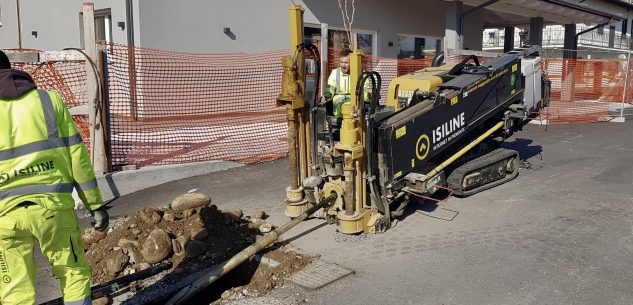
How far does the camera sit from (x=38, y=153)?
10.1ft

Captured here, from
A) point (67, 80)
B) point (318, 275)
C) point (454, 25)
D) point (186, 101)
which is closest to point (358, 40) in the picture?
point (454, 25)

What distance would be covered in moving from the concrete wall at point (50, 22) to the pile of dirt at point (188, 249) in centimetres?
617

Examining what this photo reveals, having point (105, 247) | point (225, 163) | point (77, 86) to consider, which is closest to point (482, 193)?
point (225, 163)

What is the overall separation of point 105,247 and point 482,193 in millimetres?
4579

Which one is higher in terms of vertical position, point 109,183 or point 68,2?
point 68,2

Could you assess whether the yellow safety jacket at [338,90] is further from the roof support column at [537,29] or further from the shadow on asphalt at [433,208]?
the roof support column at [537,29]

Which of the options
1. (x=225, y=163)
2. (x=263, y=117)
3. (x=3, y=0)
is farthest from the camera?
(x=3, y=0)

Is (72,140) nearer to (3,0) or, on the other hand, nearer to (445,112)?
(445,112)

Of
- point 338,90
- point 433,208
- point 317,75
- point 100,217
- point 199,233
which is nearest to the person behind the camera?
point 100,217

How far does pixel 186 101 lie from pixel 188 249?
220 inches

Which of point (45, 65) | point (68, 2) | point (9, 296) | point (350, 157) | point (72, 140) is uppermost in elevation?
point (68, 2)

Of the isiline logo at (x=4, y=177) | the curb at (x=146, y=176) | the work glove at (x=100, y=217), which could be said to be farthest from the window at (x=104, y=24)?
the isiline logo at (x=4, y=177)

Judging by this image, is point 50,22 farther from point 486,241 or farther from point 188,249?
point 486,241

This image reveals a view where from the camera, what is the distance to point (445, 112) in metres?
6.12
